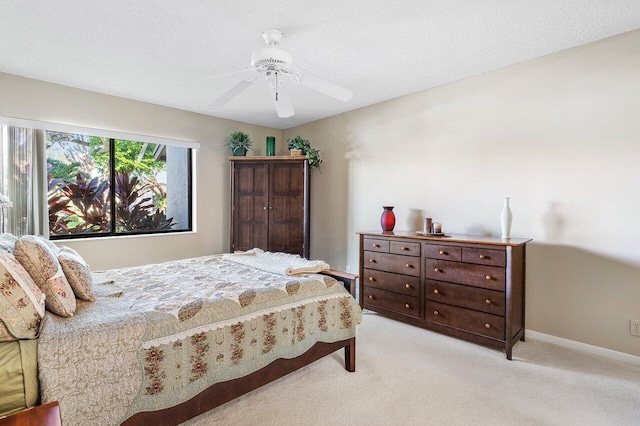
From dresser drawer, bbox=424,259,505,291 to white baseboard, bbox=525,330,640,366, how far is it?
762mm

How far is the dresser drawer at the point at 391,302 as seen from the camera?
10.9 ft

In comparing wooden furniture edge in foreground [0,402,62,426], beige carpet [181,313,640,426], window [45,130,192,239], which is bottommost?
beige carpet [181,313,640,426]

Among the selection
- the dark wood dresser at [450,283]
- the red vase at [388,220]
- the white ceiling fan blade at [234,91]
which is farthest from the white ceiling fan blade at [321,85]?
the red vase at [388,220]

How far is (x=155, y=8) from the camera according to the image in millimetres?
2176

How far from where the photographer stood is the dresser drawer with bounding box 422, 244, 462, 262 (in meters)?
2.99

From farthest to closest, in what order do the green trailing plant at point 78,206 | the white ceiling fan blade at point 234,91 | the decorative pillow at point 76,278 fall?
the green trailing plant at point 78,206
the white ceiling fan blade at point 234,91
the decorative pillow at point 76,278

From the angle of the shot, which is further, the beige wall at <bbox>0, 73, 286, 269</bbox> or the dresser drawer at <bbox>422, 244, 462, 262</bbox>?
the beige wall at <bbox>0, 73, 286, 269</bbox>

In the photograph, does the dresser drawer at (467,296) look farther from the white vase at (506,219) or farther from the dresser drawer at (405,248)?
the white vase at (506,219)

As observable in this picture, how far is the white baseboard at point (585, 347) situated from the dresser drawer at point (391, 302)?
3.40ft

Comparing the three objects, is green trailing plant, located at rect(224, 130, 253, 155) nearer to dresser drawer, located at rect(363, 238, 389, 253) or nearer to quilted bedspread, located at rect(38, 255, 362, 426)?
dresser drawer, located at rect(363, 238, 389, 253)

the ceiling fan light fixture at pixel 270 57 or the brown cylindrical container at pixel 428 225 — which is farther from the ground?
the ceiling fan light fixture at pixel 270 57

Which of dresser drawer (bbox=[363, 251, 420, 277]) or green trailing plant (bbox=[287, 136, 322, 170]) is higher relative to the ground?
green trailing plant (bbox=[287, 136, 322, 170])

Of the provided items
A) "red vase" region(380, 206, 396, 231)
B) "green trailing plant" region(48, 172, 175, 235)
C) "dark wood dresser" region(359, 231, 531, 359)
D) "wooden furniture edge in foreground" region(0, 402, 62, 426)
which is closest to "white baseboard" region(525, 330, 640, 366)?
"dark wood dresser" region(359, 231, 531, 359)

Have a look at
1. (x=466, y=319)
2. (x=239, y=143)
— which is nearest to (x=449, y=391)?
(x=466, y=319)
